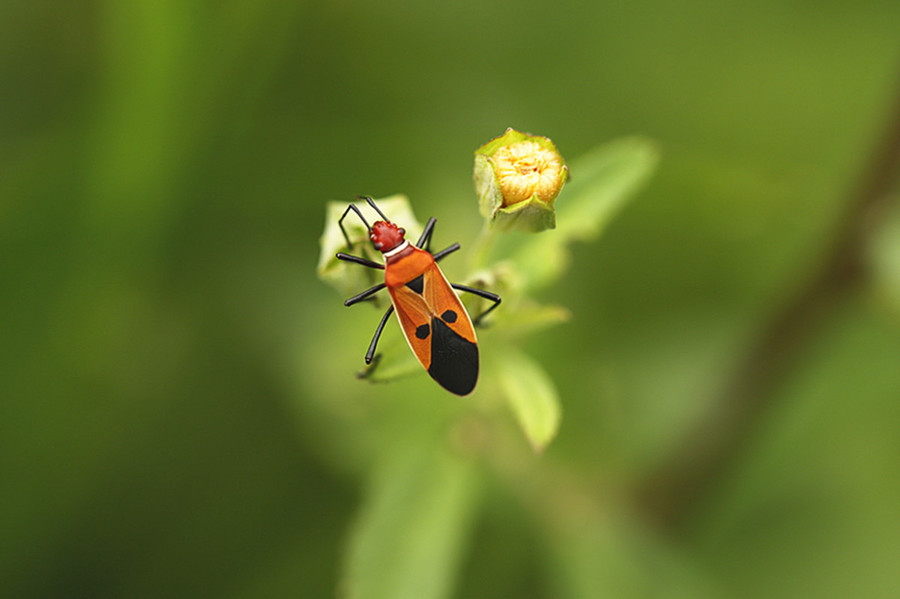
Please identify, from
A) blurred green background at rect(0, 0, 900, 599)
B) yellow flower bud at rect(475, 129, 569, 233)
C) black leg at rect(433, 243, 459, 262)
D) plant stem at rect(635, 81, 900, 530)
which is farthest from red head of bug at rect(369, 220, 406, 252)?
plant stem at rect(635, 81, 900, 530)

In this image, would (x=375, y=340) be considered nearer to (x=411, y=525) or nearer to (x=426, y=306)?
(x=426, y=306)

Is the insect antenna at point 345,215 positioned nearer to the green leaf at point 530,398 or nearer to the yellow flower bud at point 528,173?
the yellow flower bud at point 528,173

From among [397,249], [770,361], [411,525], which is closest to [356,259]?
[397,249]

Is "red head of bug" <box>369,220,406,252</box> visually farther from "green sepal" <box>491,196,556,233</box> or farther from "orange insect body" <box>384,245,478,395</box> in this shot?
"green sepal" <box>491,196,556,233</box>

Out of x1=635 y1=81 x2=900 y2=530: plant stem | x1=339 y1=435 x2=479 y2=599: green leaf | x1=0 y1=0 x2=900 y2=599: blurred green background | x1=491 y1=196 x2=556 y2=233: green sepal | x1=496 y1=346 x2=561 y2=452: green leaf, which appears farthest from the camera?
x1=0 y1=0 x2=900 y2=599: blurred green background

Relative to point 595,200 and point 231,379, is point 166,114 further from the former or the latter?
point 595,200

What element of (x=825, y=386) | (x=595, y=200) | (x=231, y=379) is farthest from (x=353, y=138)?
(x=825, y=386)
